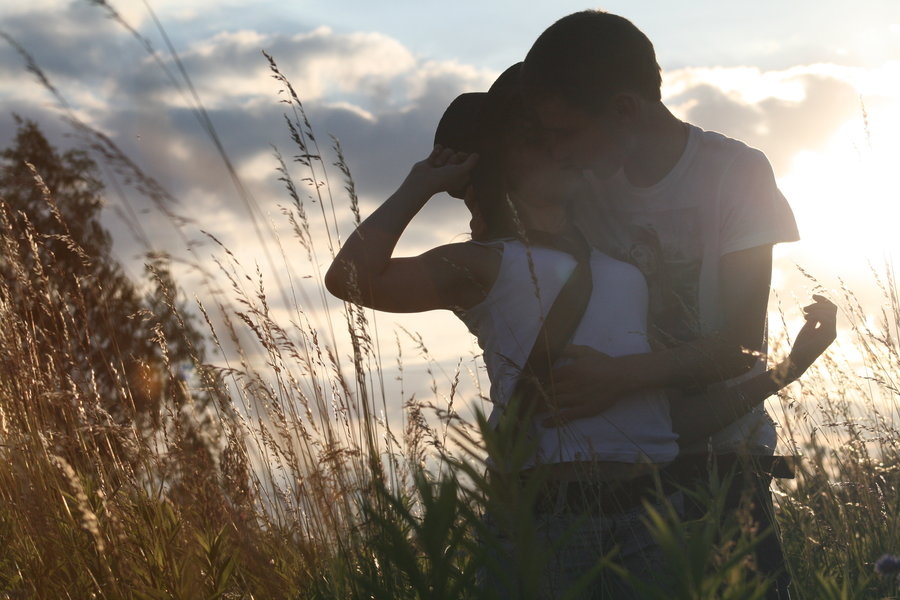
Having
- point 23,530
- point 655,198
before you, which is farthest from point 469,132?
point 23,530

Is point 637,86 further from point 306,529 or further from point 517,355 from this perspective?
point 306,529

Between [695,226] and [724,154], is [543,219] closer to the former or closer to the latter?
[695,226]

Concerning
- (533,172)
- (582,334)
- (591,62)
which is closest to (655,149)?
(591,62)

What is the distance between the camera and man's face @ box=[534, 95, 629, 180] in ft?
7.23

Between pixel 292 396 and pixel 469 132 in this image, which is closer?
pixel 469 132

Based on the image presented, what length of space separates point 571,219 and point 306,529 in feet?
3.59

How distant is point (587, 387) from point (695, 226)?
0.77 m

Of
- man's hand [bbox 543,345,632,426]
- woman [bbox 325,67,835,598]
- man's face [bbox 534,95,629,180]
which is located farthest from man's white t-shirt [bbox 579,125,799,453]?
man's hand [bbox 543,345,632,426]

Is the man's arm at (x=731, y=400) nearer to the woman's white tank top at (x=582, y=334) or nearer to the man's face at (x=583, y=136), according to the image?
the woman's white tank top at (x=582, y=334)

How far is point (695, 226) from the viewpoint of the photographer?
2350 mm

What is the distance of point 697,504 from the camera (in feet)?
6.90

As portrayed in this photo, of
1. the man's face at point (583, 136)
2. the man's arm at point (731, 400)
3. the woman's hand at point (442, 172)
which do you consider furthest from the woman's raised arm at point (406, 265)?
the man's arm at point (731, 400)

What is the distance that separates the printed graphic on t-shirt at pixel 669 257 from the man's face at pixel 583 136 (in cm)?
20

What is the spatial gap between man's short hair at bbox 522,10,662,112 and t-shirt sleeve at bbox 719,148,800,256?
1.34 ft
